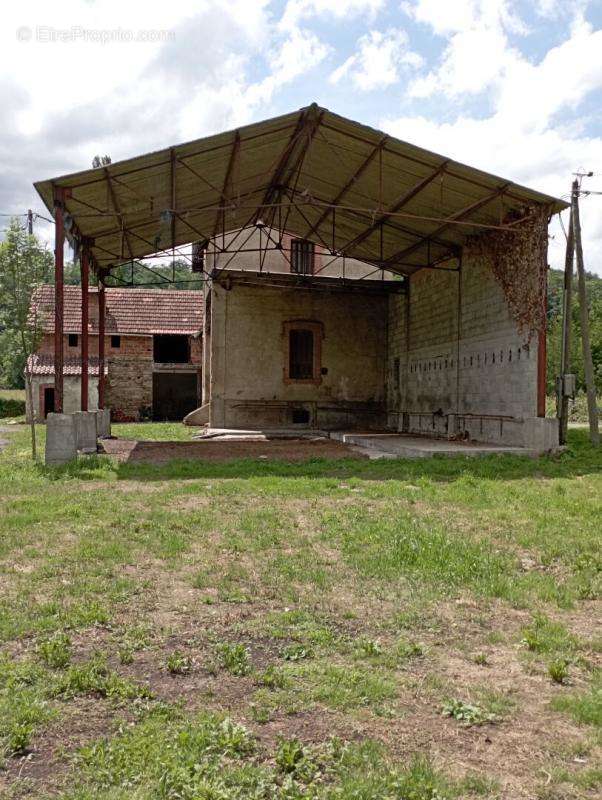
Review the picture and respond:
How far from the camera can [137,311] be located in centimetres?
3144

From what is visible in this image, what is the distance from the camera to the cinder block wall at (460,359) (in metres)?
14.7

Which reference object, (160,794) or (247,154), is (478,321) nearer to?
(247,154)

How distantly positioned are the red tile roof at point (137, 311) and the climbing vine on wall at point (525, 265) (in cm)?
1824

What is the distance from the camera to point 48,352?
97.0 feet

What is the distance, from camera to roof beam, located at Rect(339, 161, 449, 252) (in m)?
13.0

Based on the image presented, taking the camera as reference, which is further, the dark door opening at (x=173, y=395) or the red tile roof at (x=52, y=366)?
the dark door opening at (x=173, y=395)

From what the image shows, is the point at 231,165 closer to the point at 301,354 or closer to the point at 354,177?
the point at 354,177

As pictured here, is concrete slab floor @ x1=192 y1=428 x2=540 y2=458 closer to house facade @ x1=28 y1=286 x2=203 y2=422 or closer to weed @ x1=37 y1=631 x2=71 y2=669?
house facade @ x1=28 y1=286 x2=203 y2=422

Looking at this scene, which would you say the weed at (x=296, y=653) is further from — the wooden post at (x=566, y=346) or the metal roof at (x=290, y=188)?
the wooden post at (x=566, y=346)

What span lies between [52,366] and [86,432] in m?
14.5

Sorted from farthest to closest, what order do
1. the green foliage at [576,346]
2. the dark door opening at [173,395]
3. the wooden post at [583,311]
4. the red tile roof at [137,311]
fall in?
the green foliage at [576,346] < the dark door opening at [173,395] < the red tile roof at [137,311] < the wooden post at [583,311]

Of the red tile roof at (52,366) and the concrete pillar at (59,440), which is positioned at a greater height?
the red tile roof at (52,366)

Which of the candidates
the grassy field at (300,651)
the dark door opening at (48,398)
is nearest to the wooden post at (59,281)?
the grassy field at (300,651)

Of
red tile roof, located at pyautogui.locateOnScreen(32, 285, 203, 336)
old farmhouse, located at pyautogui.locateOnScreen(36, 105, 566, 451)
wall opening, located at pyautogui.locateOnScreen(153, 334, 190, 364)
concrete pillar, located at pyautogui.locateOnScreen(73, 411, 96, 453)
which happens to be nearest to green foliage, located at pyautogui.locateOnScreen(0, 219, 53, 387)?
old farmhouse, located at pyautogui.locateOnScreen(36, 105, 566, 451)
